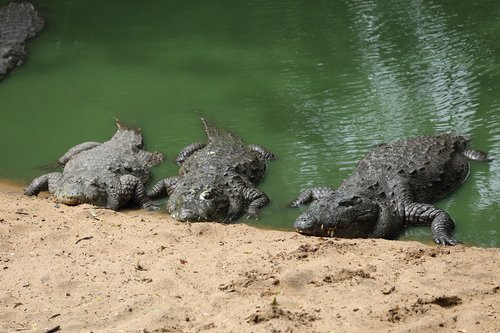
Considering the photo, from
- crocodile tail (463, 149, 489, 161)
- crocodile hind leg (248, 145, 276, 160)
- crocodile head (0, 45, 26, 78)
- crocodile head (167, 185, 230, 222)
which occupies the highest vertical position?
crocodile head (0, 45, 26, 78)

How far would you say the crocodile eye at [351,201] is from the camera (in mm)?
7609

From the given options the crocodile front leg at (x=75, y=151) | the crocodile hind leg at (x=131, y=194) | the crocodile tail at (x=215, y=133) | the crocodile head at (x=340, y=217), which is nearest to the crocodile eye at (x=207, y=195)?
the crocodile hind leg at (x=131, y=194)

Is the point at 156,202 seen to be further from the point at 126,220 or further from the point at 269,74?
the point at 269,74

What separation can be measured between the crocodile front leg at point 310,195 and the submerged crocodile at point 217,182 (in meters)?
0.40

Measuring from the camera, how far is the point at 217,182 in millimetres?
8656

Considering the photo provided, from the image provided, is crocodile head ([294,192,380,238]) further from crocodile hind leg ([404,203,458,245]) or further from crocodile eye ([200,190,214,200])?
crocodile eye ([200,190,214,200])

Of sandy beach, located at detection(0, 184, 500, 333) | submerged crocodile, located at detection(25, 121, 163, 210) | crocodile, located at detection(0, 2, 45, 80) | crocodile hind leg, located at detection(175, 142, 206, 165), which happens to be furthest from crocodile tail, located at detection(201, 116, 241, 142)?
crocodile, located at detection(0, 2, 45, 80)

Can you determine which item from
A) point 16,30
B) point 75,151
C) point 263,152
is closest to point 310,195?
point 263,152

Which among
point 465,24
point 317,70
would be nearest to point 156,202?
point 317,70

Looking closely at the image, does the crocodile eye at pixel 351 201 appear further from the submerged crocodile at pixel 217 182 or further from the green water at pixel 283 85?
the submerged crocodile at pixel 217 182

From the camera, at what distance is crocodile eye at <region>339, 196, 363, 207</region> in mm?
7609

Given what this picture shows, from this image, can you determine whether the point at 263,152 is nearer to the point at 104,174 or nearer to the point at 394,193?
the point at 104,174

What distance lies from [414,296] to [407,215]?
7.86 ft

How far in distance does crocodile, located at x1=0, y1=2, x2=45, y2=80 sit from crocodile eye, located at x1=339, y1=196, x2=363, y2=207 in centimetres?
886
